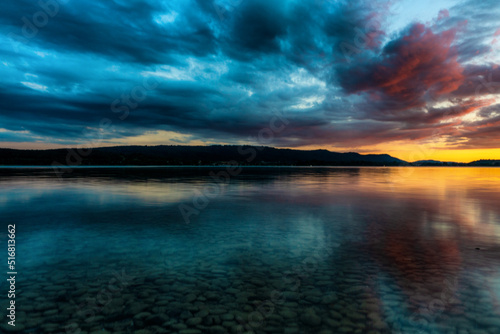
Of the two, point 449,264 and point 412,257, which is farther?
point 412,257

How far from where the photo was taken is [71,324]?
729 cm

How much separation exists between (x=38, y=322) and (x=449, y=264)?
44.3ft

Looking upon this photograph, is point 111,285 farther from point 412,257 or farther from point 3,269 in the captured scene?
point 412,257

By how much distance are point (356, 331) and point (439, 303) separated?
3.11 metres

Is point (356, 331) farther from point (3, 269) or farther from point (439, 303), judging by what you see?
point (3, 269)

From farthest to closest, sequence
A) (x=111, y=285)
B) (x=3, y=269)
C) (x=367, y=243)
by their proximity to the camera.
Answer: (x=367, y=243), (x=3, y=269), (x=111, y=285)

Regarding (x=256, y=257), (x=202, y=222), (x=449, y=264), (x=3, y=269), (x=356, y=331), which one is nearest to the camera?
(x=356, y=331)

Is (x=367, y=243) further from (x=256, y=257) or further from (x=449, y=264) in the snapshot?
(x=256, y=257)

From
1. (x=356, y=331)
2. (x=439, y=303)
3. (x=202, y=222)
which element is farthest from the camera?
(x=202, y=222)

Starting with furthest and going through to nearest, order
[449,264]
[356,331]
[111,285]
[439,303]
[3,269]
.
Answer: [449,264] → [3,269] → [111,285] → [439,303] → [356,331]

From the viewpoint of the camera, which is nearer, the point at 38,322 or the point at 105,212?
the point at 38,322

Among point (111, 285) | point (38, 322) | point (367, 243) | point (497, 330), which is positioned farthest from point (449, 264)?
point (38, 322)

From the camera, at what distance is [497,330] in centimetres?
717

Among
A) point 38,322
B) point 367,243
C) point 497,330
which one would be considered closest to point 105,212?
point 38,322
